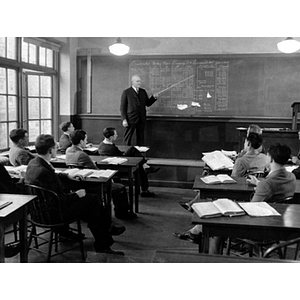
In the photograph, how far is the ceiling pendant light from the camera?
247 inches

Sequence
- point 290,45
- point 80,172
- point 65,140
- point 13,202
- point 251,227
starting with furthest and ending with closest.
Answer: point 290,45, point 65,140, point 80,172, point 13,202, point 251,227

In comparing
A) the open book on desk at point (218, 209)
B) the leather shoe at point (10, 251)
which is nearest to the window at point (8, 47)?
the leather shoe at point (10, 251)

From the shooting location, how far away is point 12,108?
16.5 feet

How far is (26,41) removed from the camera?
5191 mm

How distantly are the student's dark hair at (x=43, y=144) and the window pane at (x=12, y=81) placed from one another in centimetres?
225

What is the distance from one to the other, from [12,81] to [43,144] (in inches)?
93.1

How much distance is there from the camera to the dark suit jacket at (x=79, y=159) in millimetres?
3848

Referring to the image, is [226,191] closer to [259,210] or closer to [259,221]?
[259,210]

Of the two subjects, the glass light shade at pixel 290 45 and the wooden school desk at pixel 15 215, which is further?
the glass light shade at pixel 290 45

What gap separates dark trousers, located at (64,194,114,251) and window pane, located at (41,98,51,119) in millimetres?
3044

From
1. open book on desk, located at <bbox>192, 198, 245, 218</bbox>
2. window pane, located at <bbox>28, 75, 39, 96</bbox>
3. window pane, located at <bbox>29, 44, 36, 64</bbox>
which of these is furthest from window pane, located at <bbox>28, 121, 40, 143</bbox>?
open book on desk, located at <bbox>192, 198, 245, 218</bbox>

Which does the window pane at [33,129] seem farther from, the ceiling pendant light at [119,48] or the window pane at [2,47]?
the ceiling pendant light at [119,48]

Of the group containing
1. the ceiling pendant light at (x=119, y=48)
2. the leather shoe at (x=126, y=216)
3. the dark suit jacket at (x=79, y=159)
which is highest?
the ceiling pendant light at (x=119, y=48)

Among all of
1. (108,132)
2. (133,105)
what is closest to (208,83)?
(133,105)
